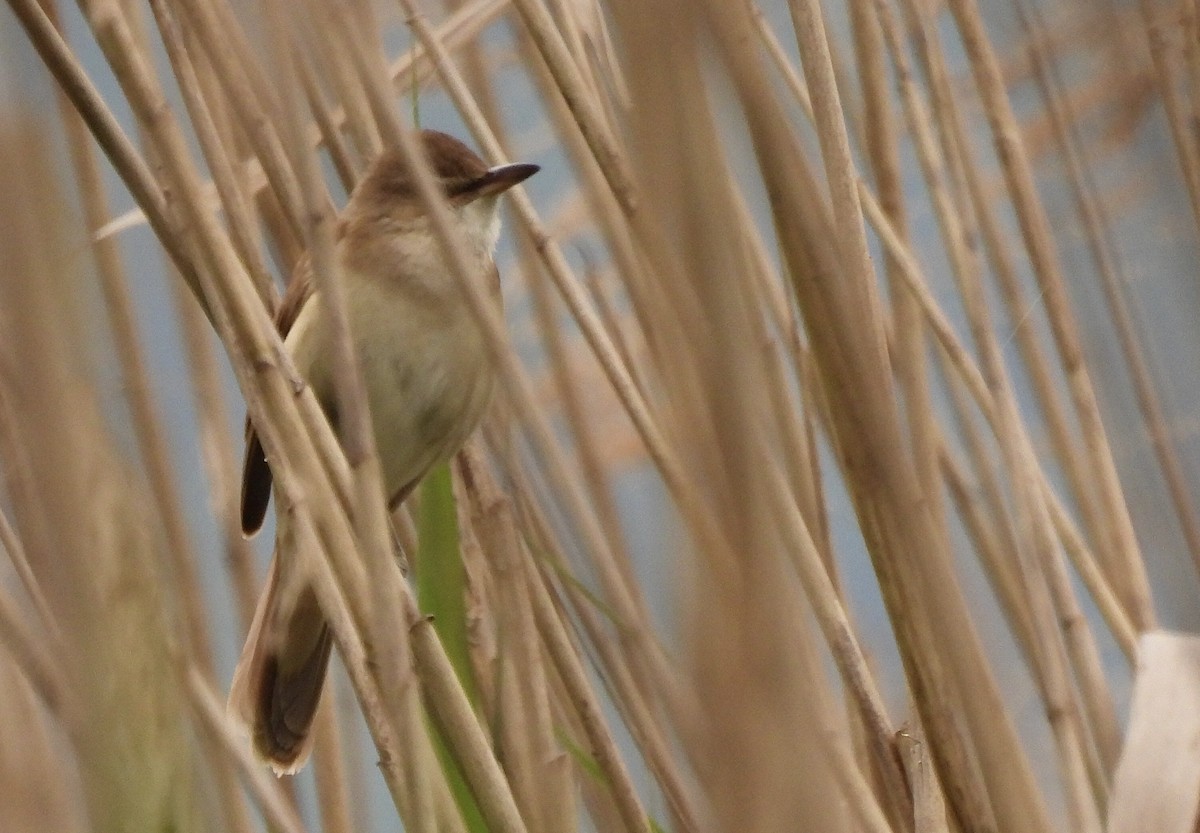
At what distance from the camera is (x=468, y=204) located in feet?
6.04

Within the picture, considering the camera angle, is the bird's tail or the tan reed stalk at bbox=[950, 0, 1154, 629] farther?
the bird's tail

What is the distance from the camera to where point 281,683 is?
159 cm

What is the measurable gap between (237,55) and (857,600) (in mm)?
778

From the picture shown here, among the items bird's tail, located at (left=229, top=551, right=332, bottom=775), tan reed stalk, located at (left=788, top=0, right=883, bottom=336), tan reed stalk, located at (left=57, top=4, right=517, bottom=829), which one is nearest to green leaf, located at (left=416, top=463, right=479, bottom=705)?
tan reed stalk, located at (left=57, top=4, right=517, bottom=829)

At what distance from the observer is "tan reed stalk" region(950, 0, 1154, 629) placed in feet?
4.61

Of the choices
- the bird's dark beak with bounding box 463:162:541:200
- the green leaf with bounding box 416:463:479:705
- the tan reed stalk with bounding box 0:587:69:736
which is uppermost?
the bird's dark beak with bounding box 463:162:541:200

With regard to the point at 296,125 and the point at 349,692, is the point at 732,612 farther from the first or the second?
the point at 349,692

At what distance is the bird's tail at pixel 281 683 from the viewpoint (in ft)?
4.99

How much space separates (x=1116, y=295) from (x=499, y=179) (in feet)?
2.51

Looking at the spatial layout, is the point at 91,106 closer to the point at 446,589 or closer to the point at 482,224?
the point at 446,589

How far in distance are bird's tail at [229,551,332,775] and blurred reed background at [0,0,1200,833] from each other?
0.07 meters

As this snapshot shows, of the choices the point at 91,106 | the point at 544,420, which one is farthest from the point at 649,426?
the point at 91,106

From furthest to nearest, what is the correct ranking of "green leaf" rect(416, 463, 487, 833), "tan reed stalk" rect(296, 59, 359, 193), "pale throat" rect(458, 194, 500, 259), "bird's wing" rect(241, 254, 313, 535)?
"pale throat" rect(458, 194, 500, 259) < "bird's wing" rect(241, 254, 313, 535) < "tan reed stalk" rect(296, 59, 359, 193) < "green leaf" rect(416, 463, 487, 833)

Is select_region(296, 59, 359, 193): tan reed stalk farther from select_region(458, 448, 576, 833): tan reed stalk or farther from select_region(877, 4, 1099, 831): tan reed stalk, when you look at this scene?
select_region(877, 4, 1099, 831): tan reed stalk
